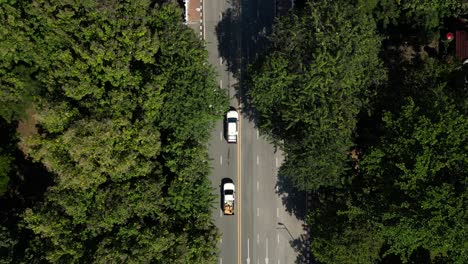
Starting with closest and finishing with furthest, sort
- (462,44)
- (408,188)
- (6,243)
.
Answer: (408,188)
(6,243)
(462,44)

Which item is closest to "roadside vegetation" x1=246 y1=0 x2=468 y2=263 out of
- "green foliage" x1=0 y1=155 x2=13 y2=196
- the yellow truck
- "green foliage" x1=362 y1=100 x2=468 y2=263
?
"green foliage" x1=362 y1=100 x2=468 y2=263

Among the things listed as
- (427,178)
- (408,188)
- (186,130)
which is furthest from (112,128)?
(427,178)

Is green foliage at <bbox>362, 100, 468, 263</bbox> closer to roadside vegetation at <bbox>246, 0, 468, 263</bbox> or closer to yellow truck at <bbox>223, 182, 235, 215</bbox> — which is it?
roadside vegetation at <bbox>246, 0, 468, 263</bbox>

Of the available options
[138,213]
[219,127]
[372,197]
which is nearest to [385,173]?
[372,197]

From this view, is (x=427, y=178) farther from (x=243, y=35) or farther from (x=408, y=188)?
(x=243, y=35)

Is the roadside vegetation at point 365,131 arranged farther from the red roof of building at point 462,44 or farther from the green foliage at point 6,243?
the green foliage at point 6,243
